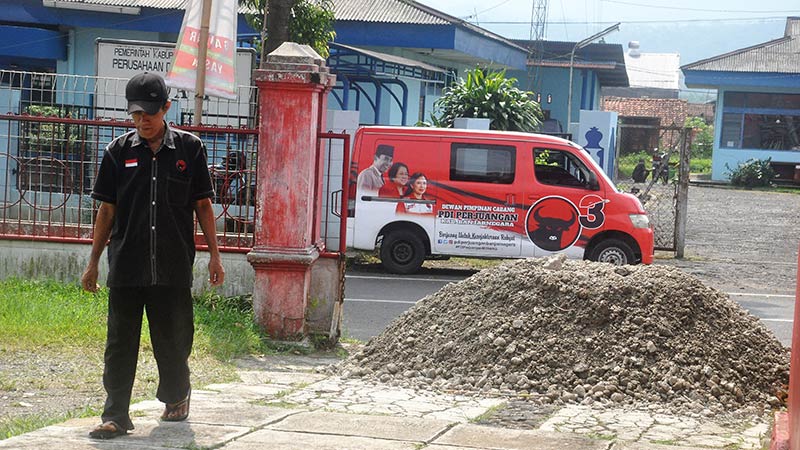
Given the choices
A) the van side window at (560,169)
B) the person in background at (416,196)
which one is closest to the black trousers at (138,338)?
the person in background at (416,196)

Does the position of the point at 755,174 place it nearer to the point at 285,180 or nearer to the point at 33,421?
the point at 285,180

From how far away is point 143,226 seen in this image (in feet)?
19.0

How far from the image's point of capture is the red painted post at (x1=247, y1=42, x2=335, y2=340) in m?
9.01

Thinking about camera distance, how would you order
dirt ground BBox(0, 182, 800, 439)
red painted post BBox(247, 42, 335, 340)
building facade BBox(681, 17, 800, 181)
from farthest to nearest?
building facade BBox(681, 17, 800, 181) → red painted post BBox(247, 42, 335, 340) → dirt ground BBox(0, 182, 800, 439)

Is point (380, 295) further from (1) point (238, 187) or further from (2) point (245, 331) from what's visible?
(2) point (245, 331)

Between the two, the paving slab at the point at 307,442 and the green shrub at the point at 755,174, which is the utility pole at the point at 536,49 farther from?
the paving slab at the point at 307,442

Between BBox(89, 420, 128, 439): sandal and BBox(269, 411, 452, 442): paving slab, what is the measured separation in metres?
0.83

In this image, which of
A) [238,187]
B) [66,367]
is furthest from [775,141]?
[66,367]

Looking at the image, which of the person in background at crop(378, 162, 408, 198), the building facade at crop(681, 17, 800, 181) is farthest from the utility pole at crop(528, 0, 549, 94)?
the person in background at crop(378, 162, 408, 198)

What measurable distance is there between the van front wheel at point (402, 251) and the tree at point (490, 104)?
607 centimetres

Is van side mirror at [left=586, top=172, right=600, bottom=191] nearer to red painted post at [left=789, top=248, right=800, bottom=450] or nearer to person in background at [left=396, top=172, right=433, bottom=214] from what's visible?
person in background at [left=396, top=172, right=433, bottom=214]

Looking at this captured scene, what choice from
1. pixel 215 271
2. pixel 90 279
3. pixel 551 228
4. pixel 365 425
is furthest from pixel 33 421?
pixel 551 228

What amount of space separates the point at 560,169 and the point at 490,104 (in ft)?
20.3

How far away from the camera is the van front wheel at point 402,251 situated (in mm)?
15547
